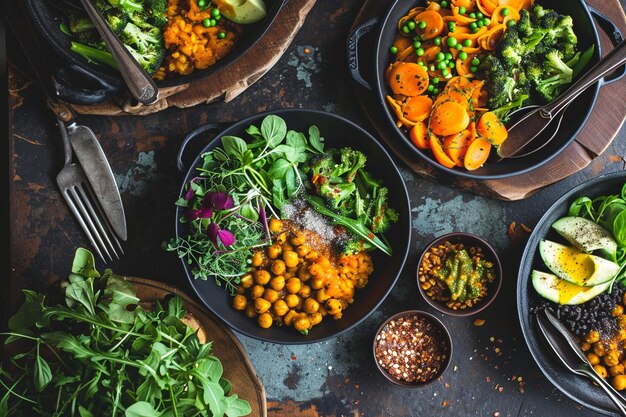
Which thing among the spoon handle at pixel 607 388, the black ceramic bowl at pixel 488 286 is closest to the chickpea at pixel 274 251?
the black ceramic bowl at pixel 488 286

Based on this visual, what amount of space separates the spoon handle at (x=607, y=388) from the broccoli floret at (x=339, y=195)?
115 cm

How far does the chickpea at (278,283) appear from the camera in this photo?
235cm

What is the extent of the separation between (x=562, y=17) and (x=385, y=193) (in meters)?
1.01

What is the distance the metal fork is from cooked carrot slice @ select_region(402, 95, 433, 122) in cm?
131

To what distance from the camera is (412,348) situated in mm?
2555

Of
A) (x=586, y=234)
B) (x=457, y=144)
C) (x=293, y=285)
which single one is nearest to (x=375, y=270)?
(x=293, y=285)

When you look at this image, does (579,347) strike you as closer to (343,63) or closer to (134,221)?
(343,63)

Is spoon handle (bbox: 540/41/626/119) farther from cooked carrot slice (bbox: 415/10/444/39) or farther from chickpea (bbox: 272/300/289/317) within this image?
chickpea (bbox: 272/300/289/317)

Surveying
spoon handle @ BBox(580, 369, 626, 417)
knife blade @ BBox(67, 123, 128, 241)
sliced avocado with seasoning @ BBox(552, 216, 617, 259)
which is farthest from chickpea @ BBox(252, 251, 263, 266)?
spoon handle @ BBox(580, 369, 626, 417)

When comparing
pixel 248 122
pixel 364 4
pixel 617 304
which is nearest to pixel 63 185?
pixel 248 122

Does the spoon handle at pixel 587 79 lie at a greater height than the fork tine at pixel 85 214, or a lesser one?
greater

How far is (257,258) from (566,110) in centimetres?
140

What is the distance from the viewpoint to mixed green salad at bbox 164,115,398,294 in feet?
7.61

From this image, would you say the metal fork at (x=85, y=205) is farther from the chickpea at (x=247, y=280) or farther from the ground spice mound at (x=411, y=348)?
the ground spice mound at (x=411, y=348)
